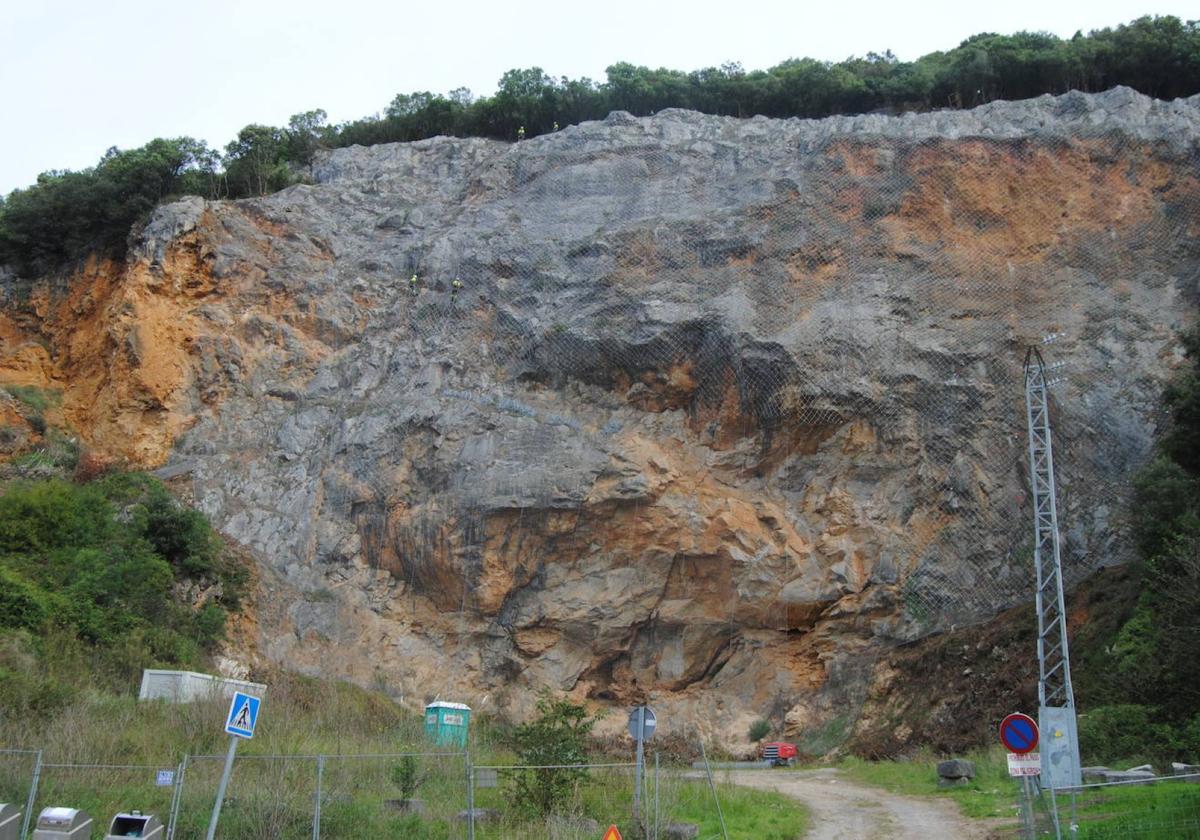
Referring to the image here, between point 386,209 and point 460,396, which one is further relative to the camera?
point 386,209

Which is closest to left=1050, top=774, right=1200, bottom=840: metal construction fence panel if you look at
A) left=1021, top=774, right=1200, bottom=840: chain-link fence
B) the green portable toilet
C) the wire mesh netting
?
left=1021, top=774, right=1200, bottom=840: chain-link fence

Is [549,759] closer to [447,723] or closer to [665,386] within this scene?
[447,723]

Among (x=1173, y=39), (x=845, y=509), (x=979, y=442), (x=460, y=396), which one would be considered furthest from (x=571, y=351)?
(x=1173, y=39)

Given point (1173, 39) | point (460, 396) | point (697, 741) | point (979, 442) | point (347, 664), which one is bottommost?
point (697, 741)

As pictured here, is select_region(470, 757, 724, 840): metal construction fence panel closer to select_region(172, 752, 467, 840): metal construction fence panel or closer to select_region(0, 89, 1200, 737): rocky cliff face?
select_region(172, 752, 467, 840): metal construction fence panel

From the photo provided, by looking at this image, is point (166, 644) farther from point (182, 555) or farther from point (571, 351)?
point (571, 351)

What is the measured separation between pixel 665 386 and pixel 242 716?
16971 mm

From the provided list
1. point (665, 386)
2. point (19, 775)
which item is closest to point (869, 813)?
point (19, 775)

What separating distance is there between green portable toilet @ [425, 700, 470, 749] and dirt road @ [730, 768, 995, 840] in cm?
457

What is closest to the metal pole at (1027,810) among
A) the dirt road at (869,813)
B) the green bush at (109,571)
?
the dirt road at (869,813)

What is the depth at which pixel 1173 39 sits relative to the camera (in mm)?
31734

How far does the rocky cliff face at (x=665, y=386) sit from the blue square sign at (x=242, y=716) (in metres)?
13.5

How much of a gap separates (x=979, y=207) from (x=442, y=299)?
13.2 metres

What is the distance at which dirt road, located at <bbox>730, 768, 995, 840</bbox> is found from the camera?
12.3 m
